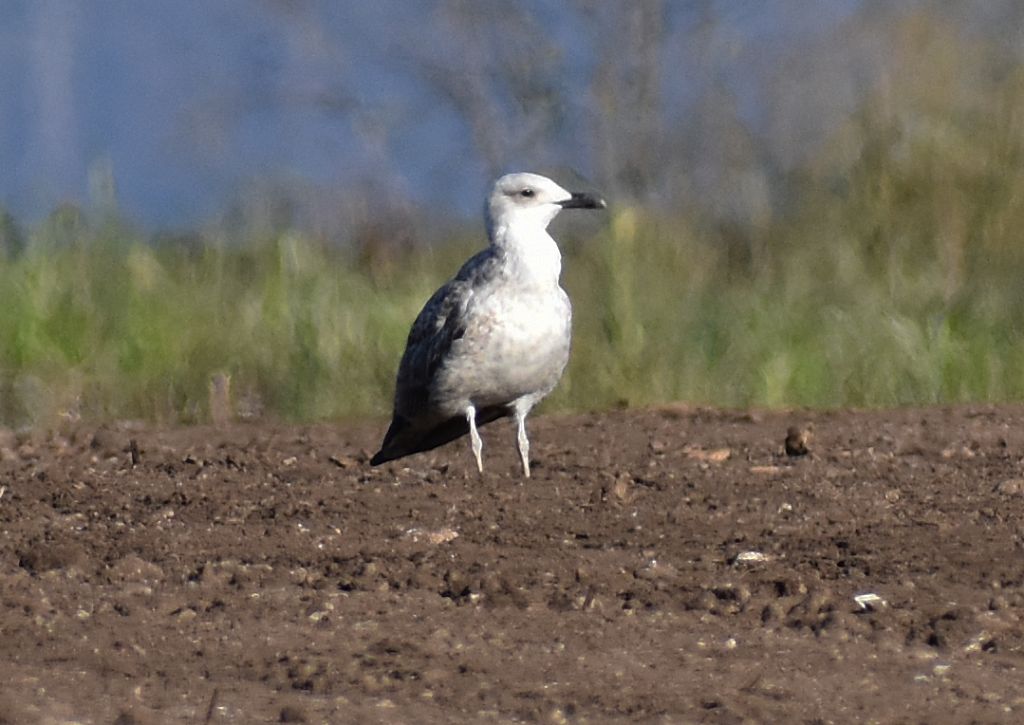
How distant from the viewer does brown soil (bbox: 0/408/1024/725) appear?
14.2ft

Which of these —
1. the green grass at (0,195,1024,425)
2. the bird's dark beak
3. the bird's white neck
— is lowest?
the green grass at (0,195,1024,425)

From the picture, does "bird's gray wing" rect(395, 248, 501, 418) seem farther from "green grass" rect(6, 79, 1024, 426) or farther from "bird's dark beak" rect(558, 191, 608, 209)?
"green grass" rect(6, 79, 1024, 426)

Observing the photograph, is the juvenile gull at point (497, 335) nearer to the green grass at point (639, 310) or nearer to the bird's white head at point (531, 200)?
the bird's white head at point (531, 200)

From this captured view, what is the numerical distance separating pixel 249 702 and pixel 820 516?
2.51 metres

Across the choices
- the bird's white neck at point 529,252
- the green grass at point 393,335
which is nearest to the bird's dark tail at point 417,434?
the bird's white neck at point 529,252

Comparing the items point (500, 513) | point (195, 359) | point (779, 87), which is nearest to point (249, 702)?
point (500, 513)

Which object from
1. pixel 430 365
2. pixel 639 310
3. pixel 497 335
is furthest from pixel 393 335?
pixel 497 335

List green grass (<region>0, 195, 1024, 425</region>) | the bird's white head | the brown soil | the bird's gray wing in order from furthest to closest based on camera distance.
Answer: green grass (<region>0, 195, 1024, 425</region>)
the bird's white head
the bird's gray wing
the brown soil

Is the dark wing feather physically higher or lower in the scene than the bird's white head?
lower

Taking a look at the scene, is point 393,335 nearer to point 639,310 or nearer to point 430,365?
point 639,310

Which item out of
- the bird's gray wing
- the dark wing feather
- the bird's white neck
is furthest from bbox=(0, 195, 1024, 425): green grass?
the bird's white neck

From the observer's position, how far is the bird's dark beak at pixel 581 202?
775 cm

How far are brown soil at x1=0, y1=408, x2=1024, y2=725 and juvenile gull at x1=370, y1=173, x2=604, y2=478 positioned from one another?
0.22 metres

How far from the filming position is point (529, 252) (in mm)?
7449
